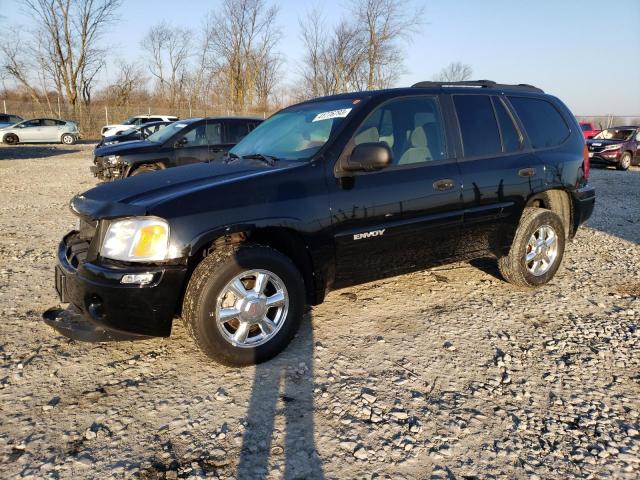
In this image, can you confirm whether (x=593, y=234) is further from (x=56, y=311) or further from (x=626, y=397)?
(x=56, y=311)

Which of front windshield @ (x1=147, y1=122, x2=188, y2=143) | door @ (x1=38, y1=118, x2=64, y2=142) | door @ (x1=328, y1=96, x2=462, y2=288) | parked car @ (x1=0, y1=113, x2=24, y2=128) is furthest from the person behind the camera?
parked car @ (x1=0, y1=113, x2=24, y2=128)

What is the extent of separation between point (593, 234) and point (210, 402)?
20.6ft

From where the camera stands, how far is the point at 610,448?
2264 mm

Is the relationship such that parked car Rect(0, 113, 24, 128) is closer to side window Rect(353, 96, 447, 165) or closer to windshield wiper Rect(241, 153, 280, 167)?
windshield wiper Rect(241, 153, 280, 167)

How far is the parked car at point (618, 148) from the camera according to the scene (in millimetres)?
16656

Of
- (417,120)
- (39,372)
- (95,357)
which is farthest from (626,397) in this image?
(39,372)

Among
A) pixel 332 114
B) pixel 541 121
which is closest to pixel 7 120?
pixel 332 114

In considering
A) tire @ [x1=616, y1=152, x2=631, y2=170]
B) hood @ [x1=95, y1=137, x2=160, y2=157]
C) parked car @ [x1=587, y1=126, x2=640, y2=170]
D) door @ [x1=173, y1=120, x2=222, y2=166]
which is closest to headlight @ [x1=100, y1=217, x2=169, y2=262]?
door @ [x1=173, y1=120, x2=222, y2=166]

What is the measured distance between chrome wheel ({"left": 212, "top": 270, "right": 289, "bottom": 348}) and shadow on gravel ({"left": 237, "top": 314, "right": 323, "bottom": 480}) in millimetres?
228

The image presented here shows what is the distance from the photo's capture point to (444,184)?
12.0 feet

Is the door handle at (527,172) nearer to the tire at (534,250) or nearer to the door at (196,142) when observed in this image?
the tire at (534,250)

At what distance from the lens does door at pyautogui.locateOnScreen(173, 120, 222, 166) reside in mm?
9258

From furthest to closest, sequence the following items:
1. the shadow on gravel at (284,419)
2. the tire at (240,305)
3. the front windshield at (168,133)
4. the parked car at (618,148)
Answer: the parked car at (618,148)
the front windshield at (168,133)
the tire at (240,305)
the shadow on gravel at (284,419)

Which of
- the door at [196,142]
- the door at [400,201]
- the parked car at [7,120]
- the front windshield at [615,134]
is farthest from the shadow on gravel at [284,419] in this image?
the parked car at [7,120]
